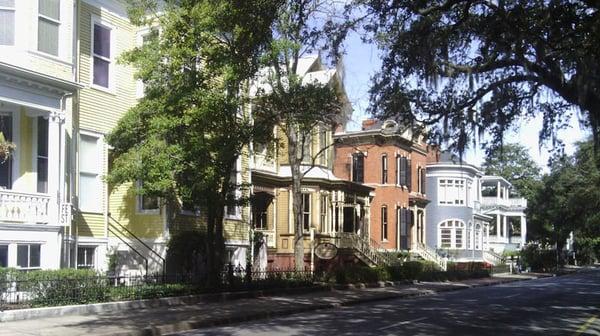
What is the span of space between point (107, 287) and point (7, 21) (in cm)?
818

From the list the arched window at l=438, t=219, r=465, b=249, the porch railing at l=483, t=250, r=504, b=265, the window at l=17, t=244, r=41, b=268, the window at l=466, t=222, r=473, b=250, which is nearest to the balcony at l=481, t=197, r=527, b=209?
the porch railing at l=483, t=250, r=504, b=265

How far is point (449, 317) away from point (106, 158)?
12.9m

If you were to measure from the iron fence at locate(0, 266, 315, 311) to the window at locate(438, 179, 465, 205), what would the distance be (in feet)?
121

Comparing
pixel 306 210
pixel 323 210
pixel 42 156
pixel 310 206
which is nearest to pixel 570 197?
pixel 323 210

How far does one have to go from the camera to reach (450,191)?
5959 cm

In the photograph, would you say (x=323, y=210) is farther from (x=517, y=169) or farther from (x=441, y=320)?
(x=517, y=169)

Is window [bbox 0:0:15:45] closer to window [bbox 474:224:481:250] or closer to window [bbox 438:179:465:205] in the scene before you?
window [bbox 438:179:465:205]

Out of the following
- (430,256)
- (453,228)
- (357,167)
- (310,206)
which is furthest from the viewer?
(453,228)

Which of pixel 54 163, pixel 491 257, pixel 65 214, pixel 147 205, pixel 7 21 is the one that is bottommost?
pixel 491 257

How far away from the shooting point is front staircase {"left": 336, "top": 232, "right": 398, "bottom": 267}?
123ft

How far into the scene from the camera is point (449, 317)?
59.0 feet

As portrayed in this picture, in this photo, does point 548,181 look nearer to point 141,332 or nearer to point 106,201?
point 106,201

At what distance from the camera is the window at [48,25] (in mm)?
20031

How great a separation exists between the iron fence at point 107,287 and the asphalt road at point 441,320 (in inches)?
152
